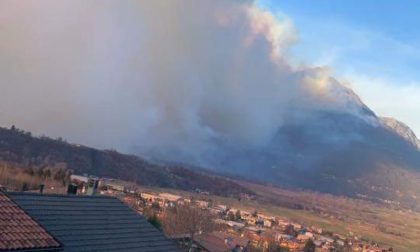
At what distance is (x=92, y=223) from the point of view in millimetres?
19609

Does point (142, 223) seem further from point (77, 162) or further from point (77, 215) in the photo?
point (77, 162)

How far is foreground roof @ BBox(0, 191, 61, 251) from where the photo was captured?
1148 centimetres

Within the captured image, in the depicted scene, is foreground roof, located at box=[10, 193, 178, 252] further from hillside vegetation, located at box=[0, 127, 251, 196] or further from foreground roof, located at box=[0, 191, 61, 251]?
hillside vegetation, located at box=[0, 127, 251, 196]

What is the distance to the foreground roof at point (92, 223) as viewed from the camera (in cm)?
1814

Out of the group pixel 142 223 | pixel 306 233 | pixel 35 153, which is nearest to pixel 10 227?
pixel 142 223

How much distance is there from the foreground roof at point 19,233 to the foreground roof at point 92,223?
5061mm

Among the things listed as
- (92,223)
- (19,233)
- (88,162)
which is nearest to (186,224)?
(92,223)

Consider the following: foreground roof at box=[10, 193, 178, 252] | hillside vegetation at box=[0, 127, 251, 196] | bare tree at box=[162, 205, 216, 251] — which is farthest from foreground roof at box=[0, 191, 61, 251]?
hillside vegetation at box=[0, 127, 251, 196]

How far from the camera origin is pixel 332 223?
146625 mm

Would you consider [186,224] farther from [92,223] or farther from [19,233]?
[19,233]

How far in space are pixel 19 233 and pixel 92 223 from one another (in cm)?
779

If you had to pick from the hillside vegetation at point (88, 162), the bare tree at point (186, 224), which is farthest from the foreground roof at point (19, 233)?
the hillside vegetation at point (88, 162)

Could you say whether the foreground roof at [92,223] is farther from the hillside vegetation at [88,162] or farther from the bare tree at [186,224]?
the hillside vegetation at [88,162]

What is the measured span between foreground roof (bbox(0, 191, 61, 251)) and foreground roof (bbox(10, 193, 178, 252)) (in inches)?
199
